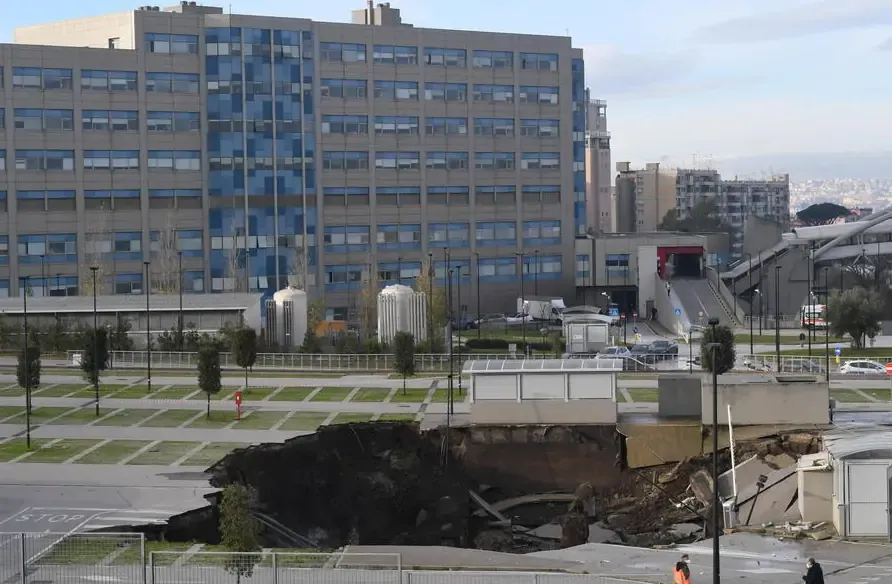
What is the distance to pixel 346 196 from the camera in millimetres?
105125

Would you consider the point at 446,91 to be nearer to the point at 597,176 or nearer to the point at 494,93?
the point at 494,93

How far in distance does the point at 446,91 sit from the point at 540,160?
9.77 metres

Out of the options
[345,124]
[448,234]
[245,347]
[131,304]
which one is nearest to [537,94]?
[448,234]

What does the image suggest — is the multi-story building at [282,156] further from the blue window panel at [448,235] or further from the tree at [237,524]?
the tree at [237,524]

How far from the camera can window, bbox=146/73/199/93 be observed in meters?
99.8

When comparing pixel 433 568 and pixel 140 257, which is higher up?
pixel 140 257

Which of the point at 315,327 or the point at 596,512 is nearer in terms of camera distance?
the point at 596,512

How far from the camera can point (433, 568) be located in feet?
103

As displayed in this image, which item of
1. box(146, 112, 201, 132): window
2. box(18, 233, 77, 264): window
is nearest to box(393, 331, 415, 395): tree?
box(18, 233, 77, 264): window

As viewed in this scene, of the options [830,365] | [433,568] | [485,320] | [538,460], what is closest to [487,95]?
[485,320]

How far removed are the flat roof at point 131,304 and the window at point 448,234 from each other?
2798 centimetres

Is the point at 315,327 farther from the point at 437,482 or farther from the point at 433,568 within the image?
the point at 433,568

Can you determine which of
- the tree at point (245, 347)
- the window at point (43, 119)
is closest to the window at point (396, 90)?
the window at point (43, 119)

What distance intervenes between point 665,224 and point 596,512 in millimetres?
152095
